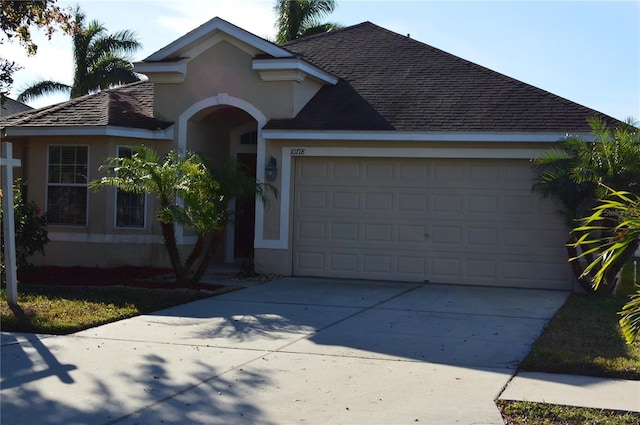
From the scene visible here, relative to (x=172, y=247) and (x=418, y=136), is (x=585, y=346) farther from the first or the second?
(x=172, y=247)

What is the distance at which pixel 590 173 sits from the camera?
38.5 ft

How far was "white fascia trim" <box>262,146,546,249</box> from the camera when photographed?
44.3 ft

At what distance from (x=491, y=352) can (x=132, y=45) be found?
2876 cm

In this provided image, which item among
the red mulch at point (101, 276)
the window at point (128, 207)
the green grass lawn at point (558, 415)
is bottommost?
the green grass lawn at point (558, 415)

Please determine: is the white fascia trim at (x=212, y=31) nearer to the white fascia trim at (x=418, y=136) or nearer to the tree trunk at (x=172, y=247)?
the white fascia trim at (x=418, y=136)

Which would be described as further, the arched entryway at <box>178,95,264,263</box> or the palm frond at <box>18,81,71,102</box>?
the palm frond at <box>18,81,71,102</box>

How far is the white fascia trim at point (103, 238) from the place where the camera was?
15.0 metres

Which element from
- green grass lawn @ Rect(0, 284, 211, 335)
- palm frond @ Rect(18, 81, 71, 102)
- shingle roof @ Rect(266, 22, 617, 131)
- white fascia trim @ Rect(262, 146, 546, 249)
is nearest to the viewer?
green grass lawn @ Rect(0, 284, 211, 335)

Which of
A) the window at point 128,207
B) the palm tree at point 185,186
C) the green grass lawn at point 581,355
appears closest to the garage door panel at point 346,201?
the palm tree at point 185,186

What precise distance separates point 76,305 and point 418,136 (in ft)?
21.5

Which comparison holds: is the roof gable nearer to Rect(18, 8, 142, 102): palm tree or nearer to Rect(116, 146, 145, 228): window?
Rect(116, 146, 145, 228): window

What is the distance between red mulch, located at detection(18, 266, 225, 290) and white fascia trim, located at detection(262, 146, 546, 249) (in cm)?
204

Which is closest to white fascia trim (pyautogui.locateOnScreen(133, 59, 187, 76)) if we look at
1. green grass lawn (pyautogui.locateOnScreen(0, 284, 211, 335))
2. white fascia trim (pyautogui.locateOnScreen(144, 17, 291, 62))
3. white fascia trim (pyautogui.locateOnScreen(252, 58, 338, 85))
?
white fascia trim (pyautogui.locateOnScreen(144, 17, 291, 62))

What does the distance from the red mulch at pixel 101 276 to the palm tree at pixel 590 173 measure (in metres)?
6.01
